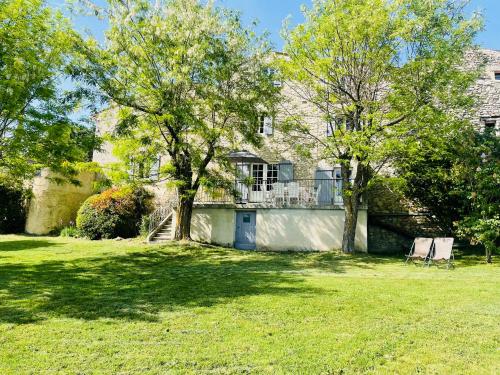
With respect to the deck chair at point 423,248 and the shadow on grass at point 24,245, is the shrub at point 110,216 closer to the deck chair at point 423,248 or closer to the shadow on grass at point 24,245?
the shadow on grass at point 24,245

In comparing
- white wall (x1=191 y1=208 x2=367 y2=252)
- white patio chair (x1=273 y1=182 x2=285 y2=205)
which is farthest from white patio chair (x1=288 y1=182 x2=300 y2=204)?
white wall (x1=191 y1=208 x2=367 y2=252)

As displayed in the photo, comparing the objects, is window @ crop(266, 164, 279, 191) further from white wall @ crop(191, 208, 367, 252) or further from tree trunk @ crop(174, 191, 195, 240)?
tree trunk @ crop(174, 191, 195, 240)

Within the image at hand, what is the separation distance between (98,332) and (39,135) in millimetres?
6565

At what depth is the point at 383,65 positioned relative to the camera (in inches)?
569

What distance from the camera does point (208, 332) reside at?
5059mm

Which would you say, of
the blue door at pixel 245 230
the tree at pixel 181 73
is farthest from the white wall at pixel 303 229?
the tree at pixel 181 73

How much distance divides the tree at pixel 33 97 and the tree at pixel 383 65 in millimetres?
8668

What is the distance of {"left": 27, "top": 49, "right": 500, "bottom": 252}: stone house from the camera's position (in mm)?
17359

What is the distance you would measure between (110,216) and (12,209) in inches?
284

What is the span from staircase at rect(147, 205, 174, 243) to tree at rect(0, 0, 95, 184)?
7.34 m

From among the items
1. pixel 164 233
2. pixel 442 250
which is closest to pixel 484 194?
pixel 442 250

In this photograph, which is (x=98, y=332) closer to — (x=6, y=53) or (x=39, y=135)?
(x=39, y=135)

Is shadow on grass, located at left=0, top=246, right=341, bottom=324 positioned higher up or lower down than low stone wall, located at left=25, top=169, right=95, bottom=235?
lower down

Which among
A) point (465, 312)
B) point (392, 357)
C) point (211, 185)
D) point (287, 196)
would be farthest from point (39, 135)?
point (287, 196)
